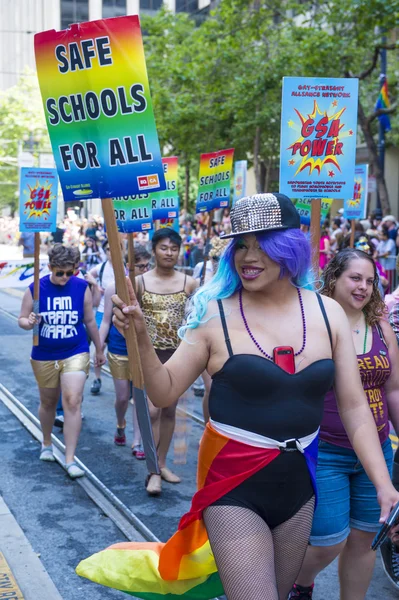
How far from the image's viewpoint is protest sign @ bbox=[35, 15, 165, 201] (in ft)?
11.8

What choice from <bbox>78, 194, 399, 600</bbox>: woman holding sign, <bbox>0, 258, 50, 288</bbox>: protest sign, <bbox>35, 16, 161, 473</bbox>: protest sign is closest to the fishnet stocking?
<bbox>78, 194, 399, 600</bbox>: woman holding sign

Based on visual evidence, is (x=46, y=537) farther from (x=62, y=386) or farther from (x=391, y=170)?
(x=391, y=170)

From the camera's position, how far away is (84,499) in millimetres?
6148

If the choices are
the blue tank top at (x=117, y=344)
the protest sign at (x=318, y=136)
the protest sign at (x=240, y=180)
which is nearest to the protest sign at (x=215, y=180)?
the blue tank top at (x=117, y=344)

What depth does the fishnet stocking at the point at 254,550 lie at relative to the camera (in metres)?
2.83

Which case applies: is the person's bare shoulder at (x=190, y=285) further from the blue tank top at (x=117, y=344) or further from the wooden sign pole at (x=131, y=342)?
the wooden sign pole at (x=131, y=342)

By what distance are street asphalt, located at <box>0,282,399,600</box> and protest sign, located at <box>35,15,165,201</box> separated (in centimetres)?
232

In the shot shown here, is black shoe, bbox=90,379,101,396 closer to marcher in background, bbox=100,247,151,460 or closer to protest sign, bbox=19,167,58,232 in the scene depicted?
protest sign, bbox=19,167,58,232

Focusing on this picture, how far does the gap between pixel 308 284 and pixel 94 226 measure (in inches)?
1012

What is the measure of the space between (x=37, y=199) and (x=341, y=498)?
20.4 feet

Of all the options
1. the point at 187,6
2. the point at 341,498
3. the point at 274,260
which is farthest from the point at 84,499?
the point at 187,6

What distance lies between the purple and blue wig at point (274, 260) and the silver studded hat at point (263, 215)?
39mm

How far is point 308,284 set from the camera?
3246 mm

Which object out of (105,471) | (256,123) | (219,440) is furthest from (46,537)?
(256,123)
